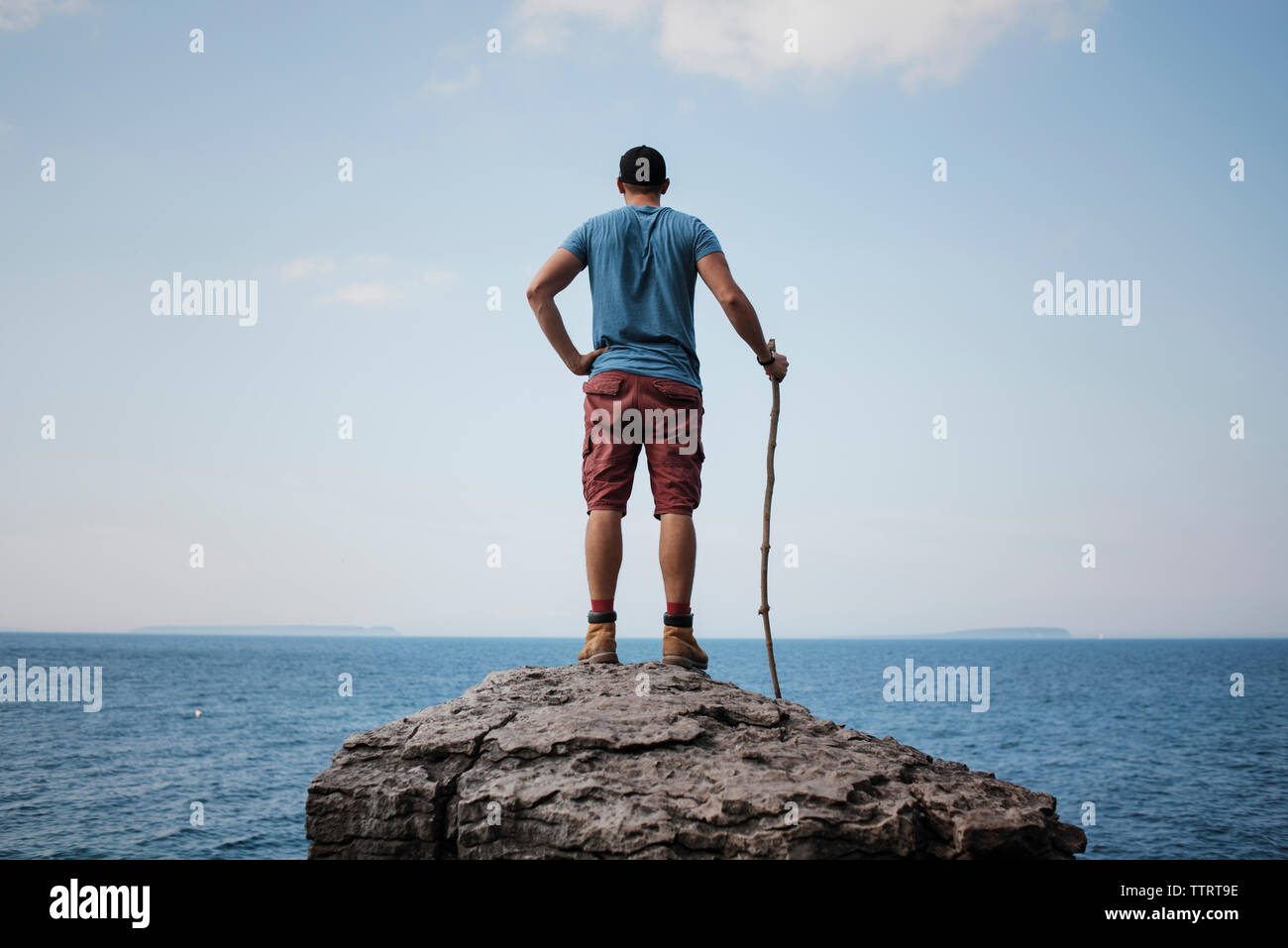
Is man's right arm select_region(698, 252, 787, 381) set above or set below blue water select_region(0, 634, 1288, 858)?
above

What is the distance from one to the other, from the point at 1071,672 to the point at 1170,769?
77134 mm

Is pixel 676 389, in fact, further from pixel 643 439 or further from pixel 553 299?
pixel 553 299

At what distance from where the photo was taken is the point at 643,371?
5426mm

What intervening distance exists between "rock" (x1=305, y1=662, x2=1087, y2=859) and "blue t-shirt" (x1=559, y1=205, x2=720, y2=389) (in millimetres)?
2005

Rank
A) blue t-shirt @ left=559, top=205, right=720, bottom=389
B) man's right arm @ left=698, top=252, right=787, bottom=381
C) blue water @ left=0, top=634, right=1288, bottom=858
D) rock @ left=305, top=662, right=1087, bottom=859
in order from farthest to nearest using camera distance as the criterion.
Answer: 1. blue water @ left=0, top=634, right=1288, bottom=858
2. blue t-shirt @ left=559, top=205, right=720, bottom=389
3. man's right arm @ left=698, top=252, right=787, bottom=381
4. rock @ left=305, top=662, right=1087, bottom=859

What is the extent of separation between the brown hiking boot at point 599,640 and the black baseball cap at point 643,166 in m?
2.75

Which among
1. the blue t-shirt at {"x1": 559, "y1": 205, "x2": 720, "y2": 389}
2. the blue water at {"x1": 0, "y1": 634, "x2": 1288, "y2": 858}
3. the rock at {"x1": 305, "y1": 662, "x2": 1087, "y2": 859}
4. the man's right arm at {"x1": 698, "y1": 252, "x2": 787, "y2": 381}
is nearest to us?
the rock at {"x1": 305, "y1": 662, "x2": 1087, "y2": 859}

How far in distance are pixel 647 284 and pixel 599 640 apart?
2.22 meters

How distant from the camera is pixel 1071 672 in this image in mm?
115062

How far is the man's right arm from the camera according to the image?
5363mm

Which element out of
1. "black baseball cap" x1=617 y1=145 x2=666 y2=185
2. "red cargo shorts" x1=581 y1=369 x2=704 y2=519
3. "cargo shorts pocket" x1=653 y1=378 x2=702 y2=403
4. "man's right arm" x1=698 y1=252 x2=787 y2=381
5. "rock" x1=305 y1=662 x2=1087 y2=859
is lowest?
"rock" x1=305 y1=662 x2=1087 y2=859

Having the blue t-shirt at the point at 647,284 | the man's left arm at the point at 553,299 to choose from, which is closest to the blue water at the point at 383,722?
the man's left arm at the point at 553,299

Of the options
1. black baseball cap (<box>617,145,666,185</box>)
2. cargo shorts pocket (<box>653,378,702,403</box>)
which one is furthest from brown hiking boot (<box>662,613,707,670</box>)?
black baseball cap (<box>617,145,666,185</box>)

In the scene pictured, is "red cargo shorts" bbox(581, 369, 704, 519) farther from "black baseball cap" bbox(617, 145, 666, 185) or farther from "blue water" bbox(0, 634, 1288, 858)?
"blue water" bbox(0, 634, 1288, 858)
